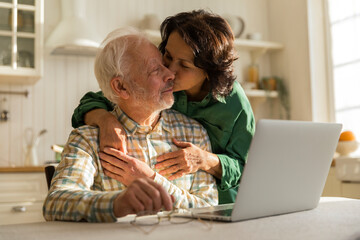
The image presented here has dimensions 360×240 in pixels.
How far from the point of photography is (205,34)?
60.2 inches

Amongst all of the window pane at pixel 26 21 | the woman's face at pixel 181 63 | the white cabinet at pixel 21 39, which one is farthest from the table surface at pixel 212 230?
the window pane at pixel 26 21

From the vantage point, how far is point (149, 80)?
1.44 m

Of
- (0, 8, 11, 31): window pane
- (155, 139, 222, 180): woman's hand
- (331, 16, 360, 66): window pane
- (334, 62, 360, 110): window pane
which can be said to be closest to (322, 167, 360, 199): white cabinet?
(334, 62, 360, 110): window pane

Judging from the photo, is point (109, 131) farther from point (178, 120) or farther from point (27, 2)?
point (27, 2)

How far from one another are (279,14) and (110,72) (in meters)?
3.26

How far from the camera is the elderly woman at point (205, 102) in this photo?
1.43 m

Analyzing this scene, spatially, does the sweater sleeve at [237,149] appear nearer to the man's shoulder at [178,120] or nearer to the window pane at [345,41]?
the man's shoulder at [178,120]

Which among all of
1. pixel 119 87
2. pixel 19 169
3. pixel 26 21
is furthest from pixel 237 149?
pixel 26 21

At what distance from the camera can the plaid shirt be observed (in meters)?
0.99

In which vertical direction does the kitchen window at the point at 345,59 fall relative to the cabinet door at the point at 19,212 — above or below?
above

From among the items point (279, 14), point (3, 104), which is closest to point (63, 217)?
point (3, 104)

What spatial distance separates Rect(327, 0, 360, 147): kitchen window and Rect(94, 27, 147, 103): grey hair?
8.71 feet

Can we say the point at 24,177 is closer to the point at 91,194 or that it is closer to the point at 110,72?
the point at 110,72

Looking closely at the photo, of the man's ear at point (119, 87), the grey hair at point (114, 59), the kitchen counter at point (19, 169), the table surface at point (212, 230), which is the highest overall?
the grey hair at point (114, 59)
